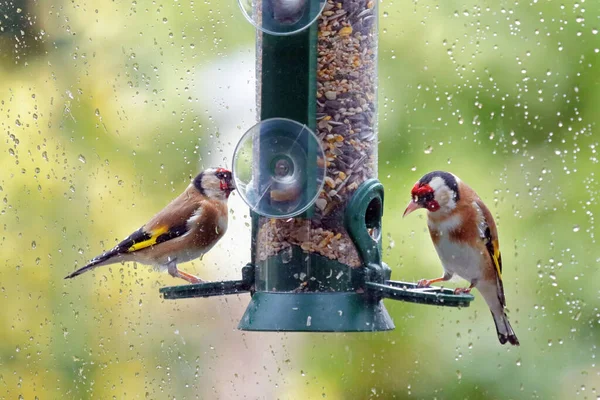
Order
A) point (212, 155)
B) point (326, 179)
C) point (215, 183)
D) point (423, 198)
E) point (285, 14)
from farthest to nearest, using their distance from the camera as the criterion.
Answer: point (212, 155)
point (215, 183)
point (423, 198)
point (326, 179)
point (285, 14)

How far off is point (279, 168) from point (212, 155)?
0.63 meters

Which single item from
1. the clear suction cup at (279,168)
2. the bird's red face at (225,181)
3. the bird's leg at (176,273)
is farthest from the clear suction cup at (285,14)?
the bird's leg at (176,273)

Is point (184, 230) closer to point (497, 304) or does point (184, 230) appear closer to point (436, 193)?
point (436, 193)

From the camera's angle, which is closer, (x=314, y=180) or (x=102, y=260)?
(x=314, y=180)

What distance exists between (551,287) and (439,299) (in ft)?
4.84

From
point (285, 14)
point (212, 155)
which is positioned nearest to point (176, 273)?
point (212, 155)

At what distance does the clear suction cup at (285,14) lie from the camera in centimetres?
211

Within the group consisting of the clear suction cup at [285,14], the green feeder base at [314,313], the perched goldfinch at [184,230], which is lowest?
the green feeder base at [314,313]

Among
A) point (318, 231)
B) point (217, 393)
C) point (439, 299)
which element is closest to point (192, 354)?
point (217, 393)

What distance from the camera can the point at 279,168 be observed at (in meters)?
2.13

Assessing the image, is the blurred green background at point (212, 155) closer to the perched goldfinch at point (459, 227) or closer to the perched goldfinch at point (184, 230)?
the perched goldfinch at point (184, 230)

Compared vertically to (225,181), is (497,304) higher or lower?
lower

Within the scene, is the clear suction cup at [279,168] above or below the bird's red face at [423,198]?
above

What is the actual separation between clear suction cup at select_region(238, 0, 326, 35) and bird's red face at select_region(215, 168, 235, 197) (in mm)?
507
